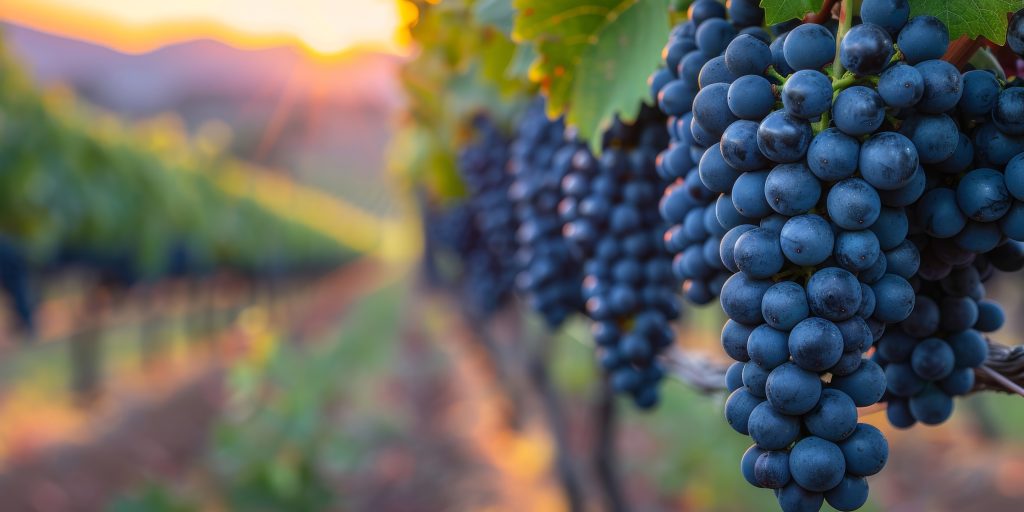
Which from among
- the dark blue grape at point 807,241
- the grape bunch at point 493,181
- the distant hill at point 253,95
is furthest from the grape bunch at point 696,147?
the distant hill at point 253,95

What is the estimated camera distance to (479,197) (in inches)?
117

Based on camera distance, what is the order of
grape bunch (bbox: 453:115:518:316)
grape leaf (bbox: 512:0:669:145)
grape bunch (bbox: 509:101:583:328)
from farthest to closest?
1. grape bunch (bbox: 453:115:518:316)
2. grape bunch (bbox: 509:101:583:328)
3. grape leaf (bbox: 512:0:669:145)

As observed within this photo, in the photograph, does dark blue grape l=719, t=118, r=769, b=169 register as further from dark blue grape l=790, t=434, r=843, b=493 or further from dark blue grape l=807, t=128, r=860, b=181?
dark blue grape l=790, t=434, r=843, b=493

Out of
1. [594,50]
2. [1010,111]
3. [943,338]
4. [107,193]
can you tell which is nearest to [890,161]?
[1010,111]

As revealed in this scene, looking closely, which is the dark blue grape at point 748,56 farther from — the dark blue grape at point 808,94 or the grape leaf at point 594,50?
the grape leaf at point 594,50

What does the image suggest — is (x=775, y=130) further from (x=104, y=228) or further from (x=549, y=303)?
(x=104, y=228)

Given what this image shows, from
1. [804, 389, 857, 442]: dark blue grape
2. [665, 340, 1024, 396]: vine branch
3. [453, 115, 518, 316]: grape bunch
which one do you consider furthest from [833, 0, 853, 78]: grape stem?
[453, 115, 518, 316]: grape bunch

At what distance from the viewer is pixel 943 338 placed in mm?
962

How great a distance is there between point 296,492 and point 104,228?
5.81m

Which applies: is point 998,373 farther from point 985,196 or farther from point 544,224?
point 544,224

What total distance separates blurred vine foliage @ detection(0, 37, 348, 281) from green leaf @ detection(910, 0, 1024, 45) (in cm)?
764

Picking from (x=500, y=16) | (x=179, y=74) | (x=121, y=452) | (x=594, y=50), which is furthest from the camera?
(x=179, y=74)

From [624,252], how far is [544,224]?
44cm

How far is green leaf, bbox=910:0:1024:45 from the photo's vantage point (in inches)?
29.3
